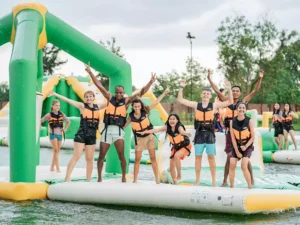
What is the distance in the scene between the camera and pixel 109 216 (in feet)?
21.9

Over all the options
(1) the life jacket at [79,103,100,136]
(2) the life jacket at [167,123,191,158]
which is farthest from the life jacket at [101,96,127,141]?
(2) the life jacket at [167,123,191,158]

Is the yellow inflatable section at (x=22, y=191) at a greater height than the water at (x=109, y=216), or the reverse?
the yellow inflatable section at (x=22, y=191)

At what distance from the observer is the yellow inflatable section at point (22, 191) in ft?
24.6

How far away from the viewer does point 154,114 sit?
1928cm

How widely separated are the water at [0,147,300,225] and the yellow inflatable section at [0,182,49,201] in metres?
0.13

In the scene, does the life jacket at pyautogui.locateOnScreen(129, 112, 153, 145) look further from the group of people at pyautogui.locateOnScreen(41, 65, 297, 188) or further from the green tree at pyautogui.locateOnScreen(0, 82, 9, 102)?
the green tree at pyautogui.locateOnScreen(0, 82, 9, 102)

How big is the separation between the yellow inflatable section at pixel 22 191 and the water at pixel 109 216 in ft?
0.44

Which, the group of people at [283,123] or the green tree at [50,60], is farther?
the green tree at [50,60]

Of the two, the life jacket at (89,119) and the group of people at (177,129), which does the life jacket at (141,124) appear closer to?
the group of people at (177,129)

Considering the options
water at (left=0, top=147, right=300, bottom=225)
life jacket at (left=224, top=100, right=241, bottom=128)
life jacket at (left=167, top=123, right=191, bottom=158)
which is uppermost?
life jacket at (left=224, top=100, right=241, bottom=128)

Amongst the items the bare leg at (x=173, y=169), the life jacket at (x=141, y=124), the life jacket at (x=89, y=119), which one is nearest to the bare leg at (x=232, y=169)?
the bare leg at (x=173, y=169)

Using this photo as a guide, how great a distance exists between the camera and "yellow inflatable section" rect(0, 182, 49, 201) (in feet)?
24.6

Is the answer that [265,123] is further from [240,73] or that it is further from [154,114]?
[240,73]

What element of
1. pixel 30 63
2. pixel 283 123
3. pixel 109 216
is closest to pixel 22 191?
pixel 109 216
